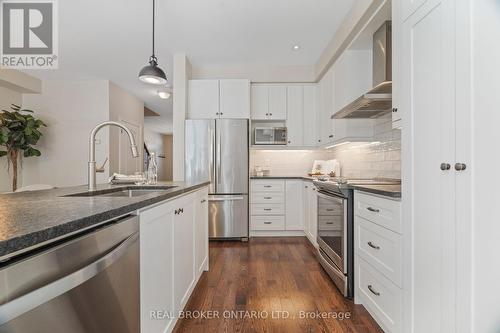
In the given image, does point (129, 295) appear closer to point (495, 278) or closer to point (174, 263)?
point (174, 263)

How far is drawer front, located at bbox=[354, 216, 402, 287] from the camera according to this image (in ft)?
4.91

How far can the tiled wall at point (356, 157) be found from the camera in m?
2.55

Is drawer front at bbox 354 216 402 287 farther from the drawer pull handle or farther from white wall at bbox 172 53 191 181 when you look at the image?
white wall at bbox 172 53 191 181

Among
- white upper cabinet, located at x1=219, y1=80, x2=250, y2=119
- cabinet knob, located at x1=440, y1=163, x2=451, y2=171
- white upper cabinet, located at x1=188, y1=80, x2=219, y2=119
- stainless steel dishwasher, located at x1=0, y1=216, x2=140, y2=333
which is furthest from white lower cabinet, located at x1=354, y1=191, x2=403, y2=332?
white upper cabinet, located at x1=188, y1=80, x2=219, y2=119

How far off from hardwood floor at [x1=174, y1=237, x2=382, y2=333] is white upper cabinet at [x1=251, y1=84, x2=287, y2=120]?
2138 millimetres

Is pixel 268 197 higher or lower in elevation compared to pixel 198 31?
lower

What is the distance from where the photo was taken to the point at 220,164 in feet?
12.3

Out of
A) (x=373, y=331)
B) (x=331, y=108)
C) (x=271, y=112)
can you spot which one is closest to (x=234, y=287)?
(x=373, y=331)

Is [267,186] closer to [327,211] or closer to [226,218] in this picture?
[226,218]

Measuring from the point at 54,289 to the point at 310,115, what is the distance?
3932 millimetres

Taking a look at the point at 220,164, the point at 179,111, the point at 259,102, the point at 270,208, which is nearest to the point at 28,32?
the point at 179,111

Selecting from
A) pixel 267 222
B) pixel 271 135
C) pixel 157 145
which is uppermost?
pixel 157 145

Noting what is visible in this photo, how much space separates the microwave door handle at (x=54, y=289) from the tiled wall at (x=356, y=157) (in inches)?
96.4

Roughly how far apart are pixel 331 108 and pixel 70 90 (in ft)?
15.9
